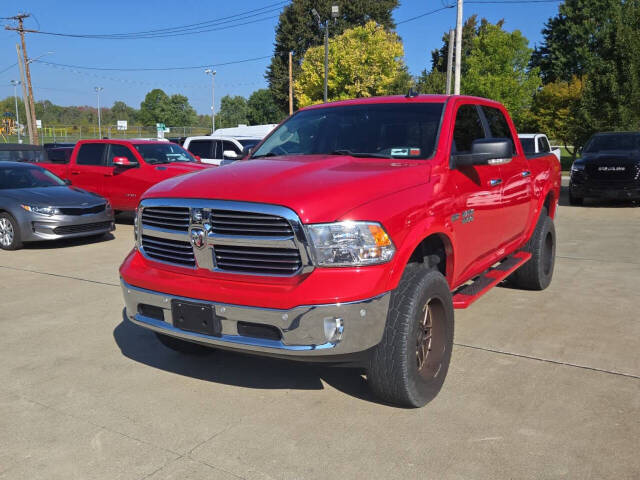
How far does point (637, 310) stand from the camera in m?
5.55

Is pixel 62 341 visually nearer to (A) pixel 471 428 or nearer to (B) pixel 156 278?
(B) pixel 156 278

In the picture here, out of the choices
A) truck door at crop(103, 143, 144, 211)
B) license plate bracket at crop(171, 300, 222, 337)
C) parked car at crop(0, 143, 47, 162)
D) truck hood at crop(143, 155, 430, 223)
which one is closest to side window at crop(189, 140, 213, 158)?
parked car at crop(0, 143, 47, 162)

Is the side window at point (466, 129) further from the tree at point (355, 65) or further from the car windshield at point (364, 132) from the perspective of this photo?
the tree at point (355, 65)

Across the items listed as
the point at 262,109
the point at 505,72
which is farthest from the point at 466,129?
the point at 262,109

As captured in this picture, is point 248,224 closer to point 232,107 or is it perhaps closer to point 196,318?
point 196,318

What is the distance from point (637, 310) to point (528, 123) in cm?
3247

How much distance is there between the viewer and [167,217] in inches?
138

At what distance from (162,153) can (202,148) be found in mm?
4010

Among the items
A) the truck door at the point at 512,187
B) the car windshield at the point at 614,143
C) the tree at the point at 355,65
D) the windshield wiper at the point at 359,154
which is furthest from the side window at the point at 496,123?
the tree at the point at 355,65

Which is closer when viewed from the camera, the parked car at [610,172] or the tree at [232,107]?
the parked car at [610,172]

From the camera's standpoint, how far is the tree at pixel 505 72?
1512 inches

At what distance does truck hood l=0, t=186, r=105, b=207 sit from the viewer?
933 cm

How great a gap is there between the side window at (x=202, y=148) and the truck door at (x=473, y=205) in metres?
12.4

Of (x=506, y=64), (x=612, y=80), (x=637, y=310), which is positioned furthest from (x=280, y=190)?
(x=506, y=64)
